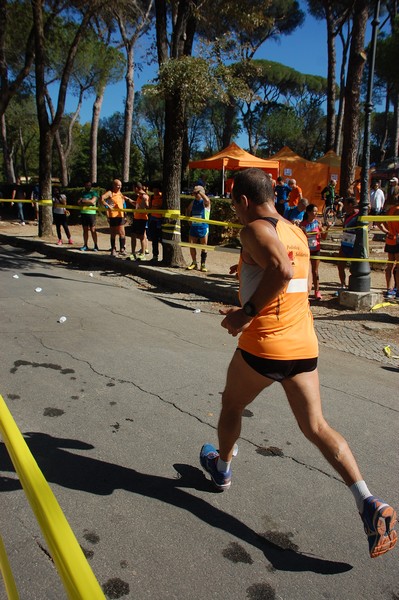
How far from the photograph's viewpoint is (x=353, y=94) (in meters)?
14.5

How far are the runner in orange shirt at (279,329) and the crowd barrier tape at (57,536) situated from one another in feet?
3.91

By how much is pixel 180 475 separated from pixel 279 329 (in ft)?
4.06

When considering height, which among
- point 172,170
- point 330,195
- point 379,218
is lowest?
point 379,218

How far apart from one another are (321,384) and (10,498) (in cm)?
299

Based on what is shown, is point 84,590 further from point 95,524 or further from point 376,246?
point 376,246

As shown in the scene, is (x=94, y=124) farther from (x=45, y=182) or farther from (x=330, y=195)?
(x=45, y=182)

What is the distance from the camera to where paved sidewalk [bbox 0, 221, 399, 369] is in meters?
6.19

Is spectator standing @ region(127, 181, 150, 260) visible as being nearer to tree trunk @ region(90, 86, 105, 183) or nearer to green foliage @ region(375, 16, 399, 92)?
tree trunk @ region(90, 86, 105, 183)

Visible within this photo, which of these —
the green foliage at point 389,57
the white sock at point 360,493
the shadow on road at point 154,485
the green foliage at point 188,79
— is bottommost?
the shadow on road at point 154,485

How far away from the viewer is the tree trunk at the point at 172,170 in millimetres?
9703

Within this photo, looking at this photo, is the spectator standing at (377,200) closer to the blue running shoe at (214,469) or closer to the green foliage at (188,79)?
the green foliage at (188,79)

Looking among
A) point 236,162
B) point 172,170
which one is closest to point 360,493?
point 172,170

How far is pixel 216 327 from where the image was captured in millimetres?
6652

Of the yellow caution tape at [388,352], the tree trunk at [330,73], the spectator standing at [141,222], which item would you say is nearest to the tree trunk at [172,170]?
the spectator standing at [141,222]
